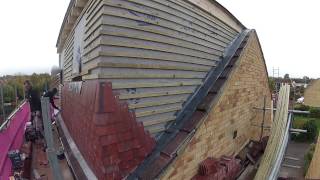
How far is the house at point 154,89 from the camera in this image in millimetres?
3693

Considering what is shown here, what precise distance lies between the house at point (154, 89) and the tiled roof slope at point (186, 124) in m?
0.02

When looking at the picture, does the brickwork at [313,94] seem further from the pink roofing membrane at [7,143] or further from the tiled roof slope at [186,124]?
the pink roofing membrane at [7,143]

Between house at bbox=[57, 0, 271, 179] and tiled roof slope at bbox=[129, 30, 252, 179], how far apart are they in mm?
15

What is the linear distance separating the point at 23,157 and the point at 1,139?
70 cm

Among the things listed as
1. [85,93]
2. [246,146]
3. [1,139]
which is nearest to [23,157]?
[1,139]

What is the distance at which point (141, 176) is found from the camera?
3805 mm

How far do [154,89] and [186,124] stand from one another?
0.86 meters

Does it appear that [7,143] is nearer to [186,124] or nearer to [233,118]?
[186,124]

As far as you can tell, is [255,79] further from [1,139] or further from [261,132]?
[1,139]

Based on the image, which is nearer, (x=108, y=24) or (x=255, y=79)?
(x=108, y=24)

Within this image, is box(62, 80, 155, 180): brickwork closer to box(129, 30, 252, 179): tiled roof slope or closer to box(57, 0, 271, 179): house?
box(57, 0, 271, 179): house

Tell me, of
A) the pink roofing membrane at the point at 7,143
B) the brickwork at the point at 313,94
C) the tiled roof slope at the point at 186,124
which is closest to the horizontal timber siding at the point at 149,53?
the tiled roof slope at the point at 186,124

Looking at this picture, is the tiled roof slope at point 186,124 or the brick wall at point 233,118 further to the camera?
the brick wall at point 233,118

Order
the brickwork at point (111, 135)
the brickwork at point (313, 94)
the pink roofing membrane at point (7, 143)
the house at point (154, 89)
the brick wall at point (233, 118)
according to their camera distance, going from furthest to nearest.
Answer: the brickwork at point (313, 94)
the pink roofing membrane at point (7, 143)
the brick wall at point (233, 118)
the house at point (154, 89)
the brickwork at point (111, 135)
